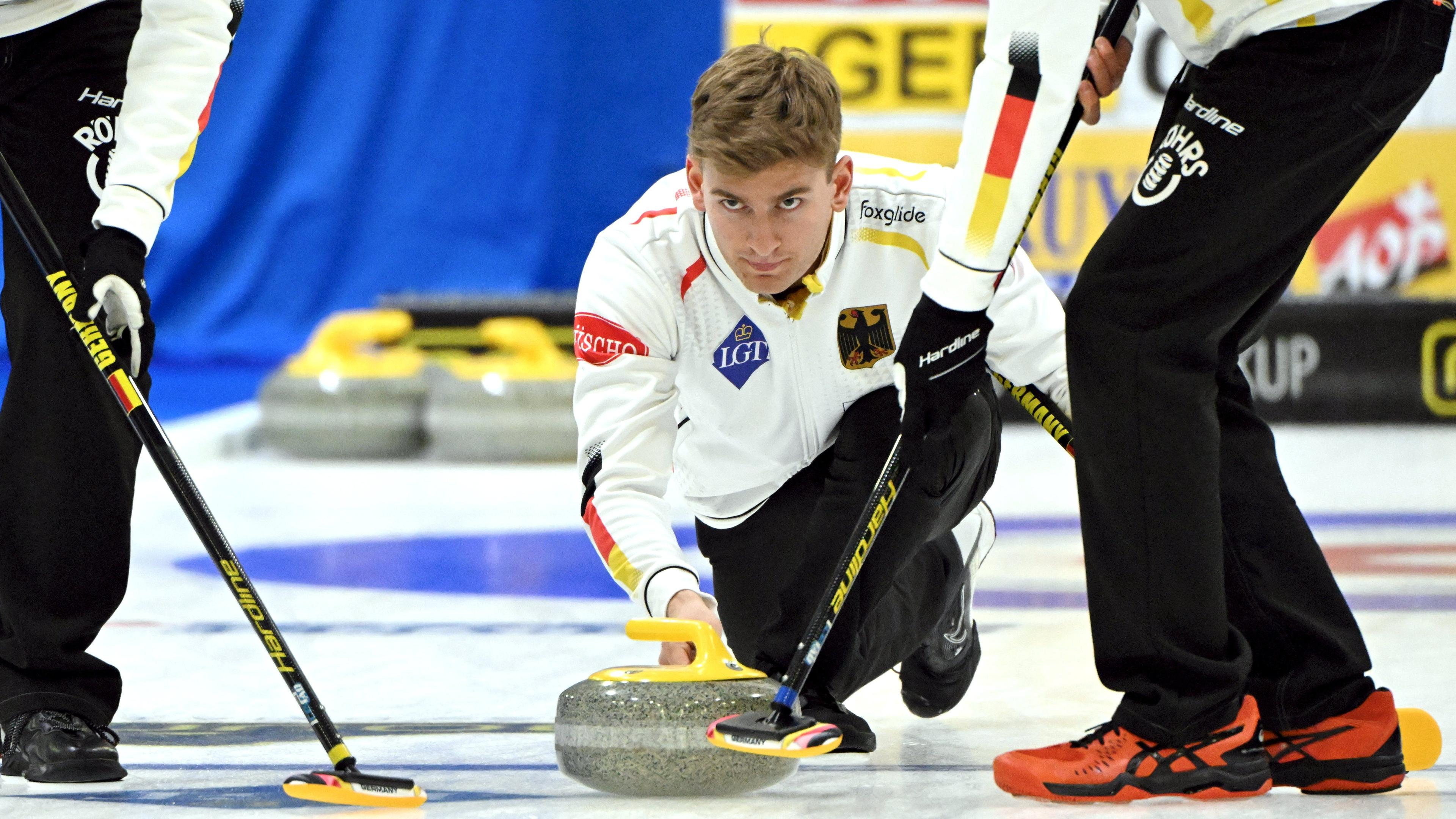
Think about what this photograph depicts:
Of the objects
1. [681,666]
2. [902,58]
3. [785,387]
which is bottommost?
[681,666]

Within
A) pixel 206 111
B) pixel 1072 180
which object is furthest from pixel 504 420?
pixel 206 111

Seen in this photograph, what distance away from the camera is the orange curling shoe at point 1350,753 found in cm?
210

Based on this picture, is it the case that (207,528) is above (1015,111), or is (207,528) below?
below

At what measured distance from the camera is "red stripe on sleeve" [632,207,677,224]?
97.6 inches

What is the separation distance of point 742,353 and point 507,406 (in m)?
4.49

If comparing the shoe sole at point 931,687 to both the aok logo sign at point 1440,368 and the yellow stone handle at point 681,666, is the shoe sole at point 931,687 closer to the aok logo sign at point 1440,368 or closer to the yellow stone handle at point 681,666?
the yellow stone handle at point 681,666

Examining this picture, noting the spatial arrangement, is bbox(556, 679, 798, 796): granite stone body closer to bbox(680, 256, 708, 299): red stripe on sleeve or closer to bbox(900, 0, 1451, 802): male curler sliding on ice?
bbox(900, 0, 1451, 802): male curler sliding on ice

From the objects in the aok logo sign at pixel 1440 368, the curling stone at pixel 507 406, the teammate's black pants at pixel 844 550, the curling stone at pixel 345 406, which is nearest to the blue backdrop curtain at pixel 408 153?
the curling stone at pixel 345 406

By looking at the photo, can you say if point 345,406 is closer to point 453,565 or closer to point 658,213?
point 453,565

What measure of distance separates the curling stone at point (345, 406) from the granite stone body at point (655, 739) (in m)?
Answer: 5.23

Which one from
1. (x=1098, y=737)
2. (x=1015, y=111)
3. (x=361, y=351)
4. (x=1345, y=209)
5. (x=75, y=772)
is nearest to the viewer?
(x=1015, y=111)

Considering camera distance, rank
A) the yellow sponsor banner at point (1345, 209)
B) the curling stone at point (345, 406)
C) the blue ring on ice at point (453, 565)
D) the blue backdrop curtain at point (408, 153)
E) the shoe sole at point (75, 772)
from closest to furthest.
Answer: the shoe sole at point (75, 772) → the blue ring on ice at point (453, 565) → the curling stone at point (345, 406) → the yellow sponsor banner at point (1345, 209) → the blue backdrop curtain at point (408, 153)

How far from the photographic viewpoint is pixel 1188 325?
2.00 meters

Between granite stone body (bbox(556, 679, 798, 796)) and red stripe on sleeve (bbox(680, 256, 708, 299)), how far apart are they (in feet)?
2.10
